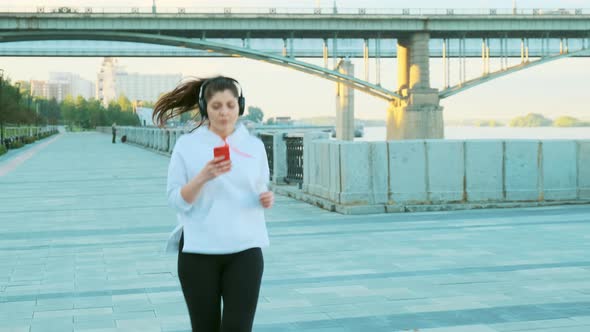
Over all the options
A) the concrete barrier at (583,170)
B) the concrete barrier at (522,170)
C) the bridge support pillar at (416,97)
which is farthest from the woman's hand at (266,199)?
the bridge support pillar at (416,97)

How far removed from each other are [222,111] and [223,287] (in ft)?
2.35

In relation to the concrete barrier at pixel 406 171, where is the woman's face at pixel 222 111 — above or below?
above

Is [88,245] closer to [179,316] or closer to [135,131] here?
[179,316]

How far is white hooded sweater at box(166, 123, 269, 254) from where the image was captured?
3.36 m

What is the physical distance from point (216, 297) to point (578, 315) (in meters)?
3.18

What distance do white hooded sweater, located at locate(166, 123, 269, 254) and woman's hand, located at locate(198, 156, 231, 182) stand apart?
148 mm

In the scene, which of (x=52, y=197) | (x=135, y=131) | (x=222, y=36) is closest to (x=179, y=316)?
(x=52, y=197)

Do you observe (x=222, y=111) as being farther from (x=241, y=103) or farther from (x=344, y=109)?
(x=344, y=109)

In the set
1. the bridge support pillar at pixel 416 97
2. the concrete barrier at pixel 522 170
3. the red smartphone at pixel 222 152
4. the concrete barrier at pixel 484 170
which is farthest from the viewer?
the bridge support pillar at pixel 416 97

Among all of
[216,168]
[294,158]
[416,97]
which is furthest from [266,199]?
[416,97]

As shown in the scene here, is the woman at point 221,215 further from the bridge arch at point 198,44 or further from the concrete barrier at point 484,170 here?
the bridge arch at point 198,44

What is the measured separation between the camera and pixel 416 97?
63.1m

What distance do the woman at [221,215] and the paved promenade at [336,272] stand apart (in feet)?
6.60

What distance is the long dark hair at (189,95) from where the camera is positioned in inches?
136
